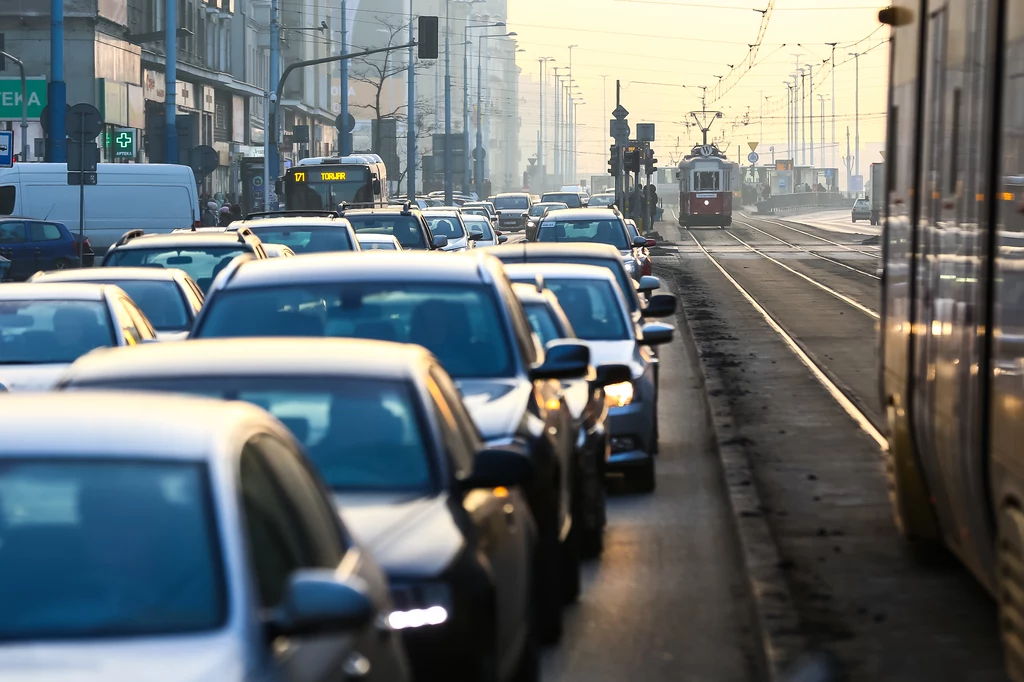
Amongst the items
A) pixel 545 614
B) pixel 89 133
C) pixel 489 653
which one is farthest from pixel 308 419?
pixel 89 133

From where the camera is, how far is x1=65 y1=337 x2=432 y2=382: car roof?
6.05 meters

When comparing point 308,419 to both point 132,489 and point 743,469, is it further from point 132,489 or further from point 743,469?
point 743,469

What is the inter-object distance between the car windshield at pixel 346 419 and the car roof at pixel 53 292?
7027 millimetres

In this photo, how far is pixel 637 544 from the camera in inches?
409

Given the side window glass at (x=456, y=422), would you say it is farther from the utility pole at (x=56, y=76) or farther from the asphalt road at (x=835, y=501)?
the utility pole at (x=56, y=76)

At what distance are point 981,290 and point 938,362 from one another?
3.46 ft

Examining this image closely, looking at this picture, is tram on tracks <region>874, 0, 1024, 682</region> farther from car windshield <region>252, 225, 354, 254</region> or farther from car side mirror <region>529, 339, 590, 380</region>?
car windshield <region>252, 225, 354, 254</region>

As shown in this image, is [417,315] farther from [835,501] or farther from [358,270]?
[835,501]

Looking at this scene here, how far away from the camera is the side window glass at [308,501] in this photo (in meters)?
4.50

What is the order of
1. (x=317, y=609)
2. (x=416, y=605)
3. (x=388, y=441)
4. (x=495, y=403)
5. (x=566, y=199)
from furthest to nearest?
1. (x=566, y=199)
2. (x=495, y=403)
3. (x=388, y=441)
4. (x=416, y=605)
5. (x=317, y=609)

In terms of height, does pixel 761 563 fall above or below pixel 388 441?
below

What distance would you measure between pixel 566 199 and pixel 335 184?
71.8ft

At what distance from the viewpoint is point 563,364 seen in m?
8.26

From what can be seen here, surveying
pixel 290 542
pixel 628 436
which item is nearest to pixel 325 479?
pixel 290 542
